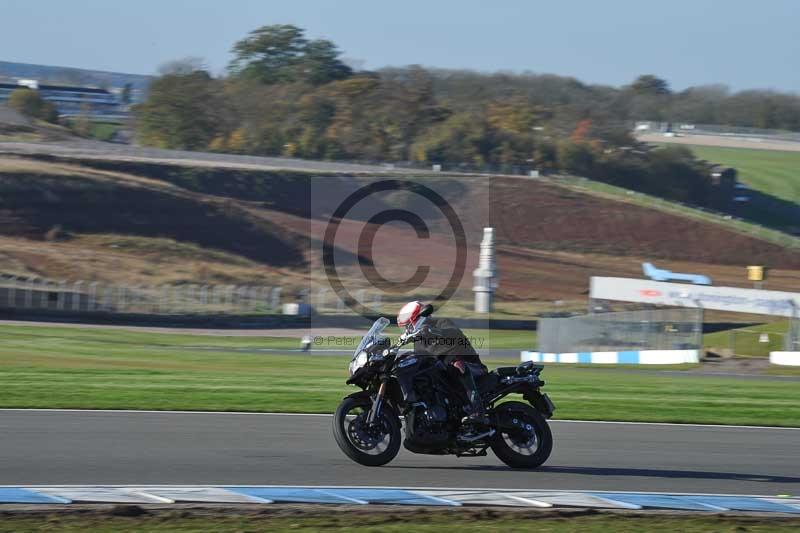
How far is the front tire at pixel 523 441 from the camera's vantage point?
10.5 metres

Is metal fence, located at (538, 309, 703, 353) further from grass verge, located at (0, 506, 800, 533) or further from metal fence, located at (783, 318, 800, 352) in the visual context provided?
grass verge, located at (0, 506, 800, 533)

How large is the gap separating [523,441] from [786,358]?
80.6 feet

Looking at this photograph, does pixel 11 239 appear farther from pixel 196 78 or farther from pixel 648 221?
pixel 648 221

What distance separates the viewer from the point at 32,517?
767cm

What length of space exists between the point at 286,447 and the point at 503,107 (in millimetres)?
102168

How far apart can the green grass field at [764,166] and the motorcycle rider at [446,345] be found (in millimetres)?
100074

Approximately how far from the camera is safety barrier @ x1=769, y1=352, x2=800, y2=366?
32487 mm

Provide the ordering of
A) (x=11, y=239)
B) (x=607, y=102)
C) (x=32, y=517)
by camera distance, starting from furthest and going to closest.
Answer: (x=607, y=102), (x=11, y=239), (x=32, y=517)

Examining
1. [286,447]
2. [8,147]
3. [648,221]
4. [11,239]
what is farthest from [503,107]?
[286,447]

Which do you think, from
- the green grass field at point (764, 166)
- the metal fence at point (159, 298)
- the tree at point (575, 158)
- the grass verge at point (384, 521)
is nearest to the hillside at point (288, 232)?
the metal fence at point (159, 298)

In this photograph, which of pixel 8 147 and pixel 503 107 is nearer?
pixel 8 147

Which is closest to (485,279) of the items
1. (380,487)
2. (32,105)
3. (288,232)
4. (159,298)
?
(159,298)

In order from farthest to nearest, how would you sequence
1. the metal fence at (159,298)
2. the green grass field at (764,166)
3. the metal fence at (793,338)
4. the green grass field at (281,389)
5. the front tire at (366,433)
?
the green grass field at (764,166)
the metal fence at (159,298)
the metal fence at (793,338)
the green grass field at (281,389)
the front tire at (366,433)

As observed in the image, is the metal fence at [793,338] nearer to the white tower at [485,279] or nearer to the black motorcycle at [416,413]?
the white tower at [485,279]
